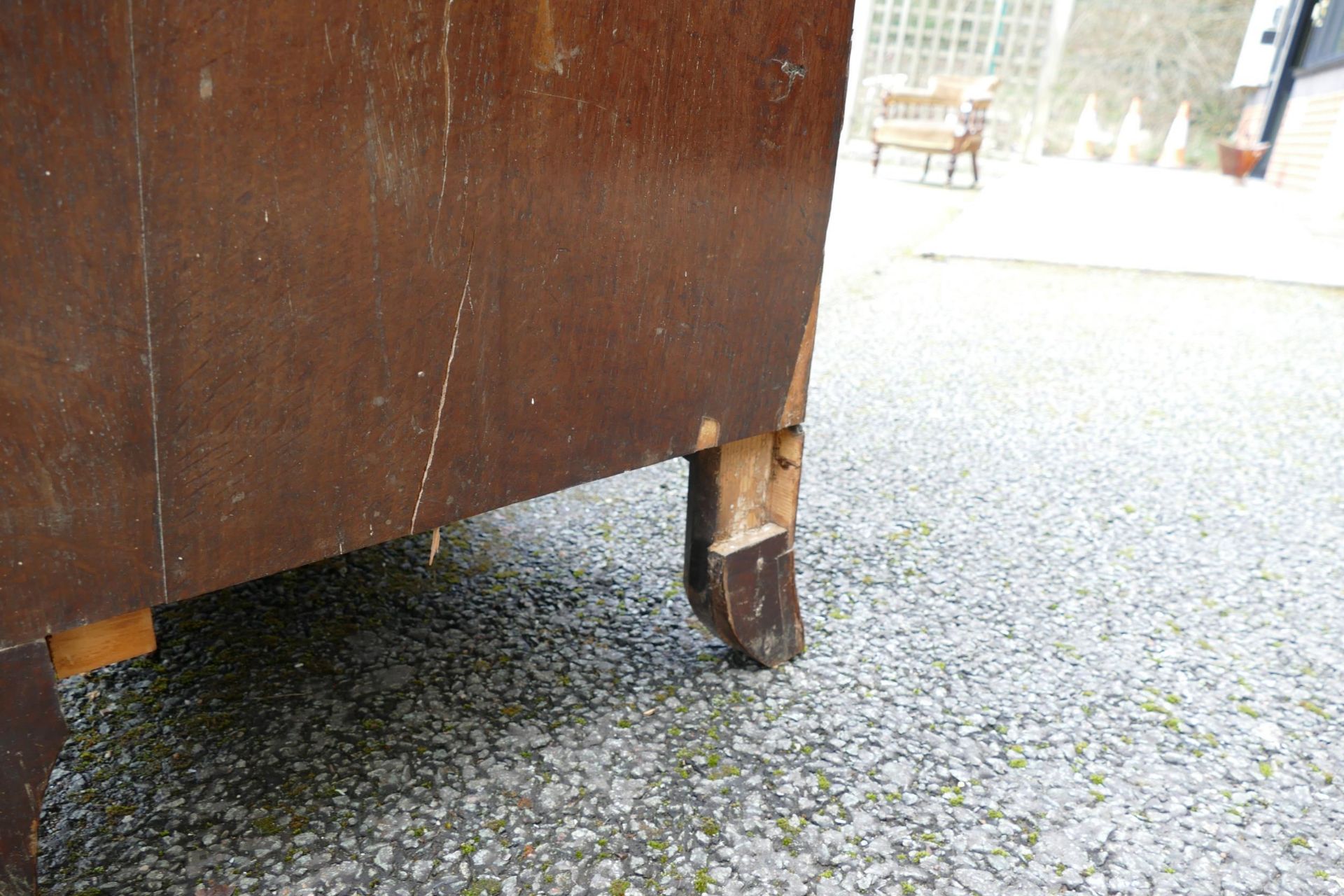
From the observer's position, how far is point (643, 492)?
5.04 ft

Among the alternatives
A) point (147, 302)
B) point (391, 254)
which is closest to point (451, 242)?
point (391, 254)

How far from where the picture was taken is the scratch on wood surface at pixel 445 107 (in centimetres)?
57

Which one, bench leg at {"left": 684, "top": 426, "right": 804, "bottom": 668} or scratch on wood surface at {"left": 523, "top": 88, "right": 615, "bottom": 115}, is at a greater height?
scratch on wood surface at {"left": 523, "top": 88, "right": 615, "bottom": 115}

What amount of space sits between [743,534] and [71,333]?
638 millimetres

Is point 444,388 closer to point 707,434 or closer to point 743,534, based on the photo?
point 707,434

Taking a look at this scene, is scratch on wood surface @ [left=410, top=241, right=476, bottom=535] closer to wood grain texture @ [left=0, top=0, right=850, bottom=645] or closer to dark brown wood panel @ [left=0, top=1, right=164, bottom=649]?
wood grain texture @ [left=0, top=0, right=850, bottom=645]

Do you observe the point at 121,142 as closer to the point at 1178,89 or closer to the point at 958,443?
the point at 958,443

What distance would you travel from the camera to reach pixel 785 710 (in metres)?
0.98

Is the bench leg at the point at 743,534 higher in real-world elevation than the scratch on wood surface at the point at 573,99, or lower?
lower

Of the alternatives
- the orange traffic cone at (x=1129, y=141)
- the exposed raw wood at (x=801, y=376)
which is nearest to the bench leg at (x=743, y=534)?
the exposed raw wood at (x=801, y=376)

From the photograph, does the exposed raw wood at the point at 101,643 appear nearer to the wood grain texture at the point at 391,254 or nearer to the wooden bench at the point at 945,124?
the wood grain texture at the point at 391,254

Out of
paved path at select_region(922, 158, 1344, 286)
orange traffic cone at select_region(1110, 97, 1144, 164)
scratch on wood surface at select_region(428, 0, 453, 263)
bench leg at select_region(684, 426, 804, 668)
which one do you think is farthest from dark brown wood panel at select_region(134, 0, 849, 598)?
orange traffic cone at select_region(1110, 97, 1144, 164)

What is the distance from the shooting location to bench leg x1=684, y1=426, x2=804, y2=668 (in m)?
0.94

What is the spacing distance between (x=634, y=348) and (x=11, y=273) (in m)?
0.43
